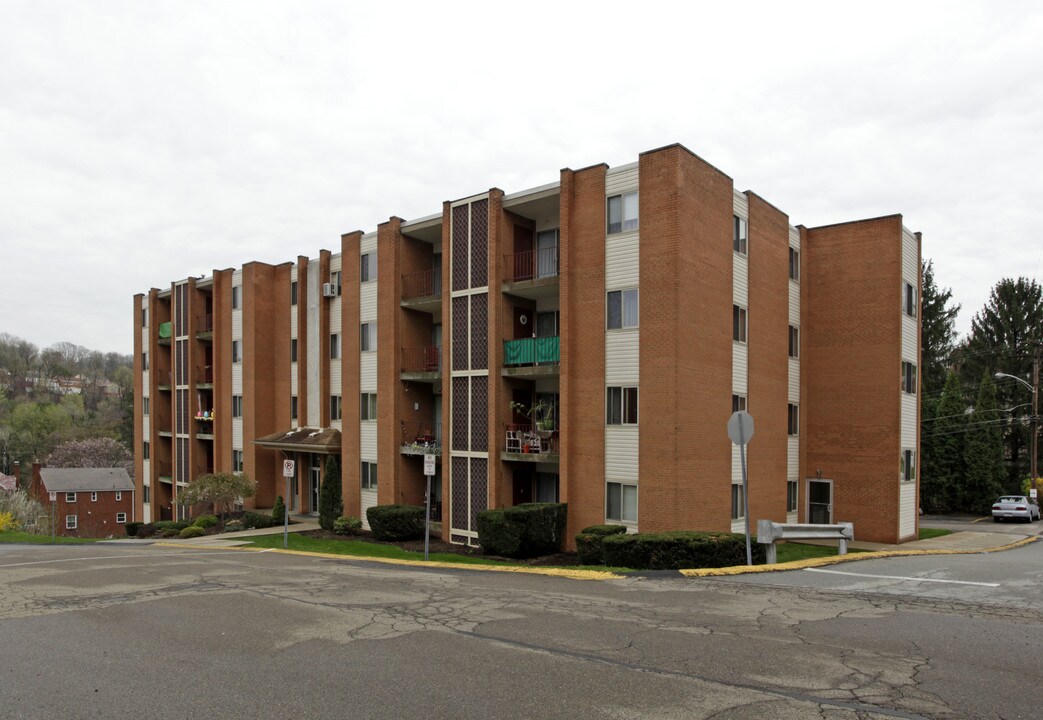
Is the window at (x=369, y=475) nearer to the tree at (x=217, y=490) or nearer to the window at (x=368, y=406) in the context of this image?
the window at (x=368, y=406)

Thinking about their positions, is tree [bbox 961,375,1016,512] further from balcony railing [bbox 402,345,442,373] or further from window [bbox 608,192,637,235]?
balcony railing [bbox 402,345,442,373]

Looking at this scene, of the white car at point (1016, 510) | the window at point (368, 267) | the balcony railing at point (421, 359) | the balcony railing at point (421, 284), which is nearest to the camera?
the balcony railing at point (421, 359)

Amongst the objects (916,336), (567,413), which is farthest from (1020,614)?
(916,336)

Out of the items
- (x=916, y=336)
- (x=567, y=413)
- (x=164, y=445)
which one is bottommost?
(x=164, y=445)

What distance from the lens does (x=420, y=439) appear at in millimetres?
27500

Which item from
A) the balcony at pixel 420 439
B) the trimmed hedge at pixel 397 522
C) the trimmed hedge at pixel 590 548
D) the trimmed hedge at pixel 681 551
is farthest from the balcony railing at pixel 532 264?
the trimmed hedge at pixel 681 551

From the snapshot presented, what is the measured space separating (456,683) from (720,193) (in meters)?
18.4

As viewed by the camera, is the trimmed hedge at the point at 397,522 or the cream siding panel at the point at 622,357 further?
the trimmed hedge at the point at 397,522

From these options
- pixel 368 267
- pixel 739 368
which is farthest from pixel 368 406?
pixel 739 368

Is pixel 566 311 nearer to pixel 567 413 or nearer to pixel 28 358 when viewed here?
Answer: pixel 567 413

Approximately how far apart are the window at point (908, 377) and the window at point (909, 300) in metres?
1.83

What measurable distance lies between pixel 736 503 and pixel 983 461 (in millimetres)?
28859

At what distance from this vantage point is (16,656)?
25.5 feet

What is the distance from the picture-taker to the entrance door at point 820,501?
25828mm
